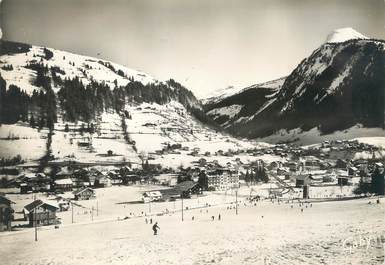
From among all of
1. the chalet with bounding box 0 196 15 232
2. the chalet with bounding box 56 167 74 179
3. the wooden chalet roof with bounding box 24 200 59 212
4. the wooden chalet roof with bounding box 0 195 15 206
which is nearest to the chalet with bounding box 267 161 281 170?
the wooden chalet roof with bounding box 24 200 59 212

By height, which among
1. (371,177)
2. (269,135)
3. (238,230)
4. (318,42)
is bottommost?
(238,230)

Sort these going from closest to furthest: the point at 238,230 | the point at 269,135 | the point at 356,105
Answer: the point at 238,230 → the point at 356,105 → the point at 269,135

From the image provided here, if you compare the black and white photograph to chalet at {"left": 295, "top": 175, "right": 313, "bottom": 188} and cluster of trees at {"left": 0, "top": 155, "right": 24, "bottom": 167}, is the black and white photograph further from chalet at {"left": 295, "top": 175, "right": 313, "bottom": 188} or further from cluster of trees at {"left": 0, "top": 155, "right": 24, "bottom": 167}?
chalet at {"left": 295, "top": 175, "right": 313, "bottom": 188}

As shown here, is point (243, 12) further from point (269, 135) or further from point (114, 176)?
point (269, 135)

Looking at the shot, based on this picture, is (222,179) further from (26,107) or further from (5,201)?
(5,201)

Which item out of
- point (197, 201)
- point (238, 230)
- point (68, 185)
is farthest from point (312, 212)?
point (68, 185)

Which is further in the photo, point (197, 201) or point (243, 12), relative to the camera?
point (197, 201)
